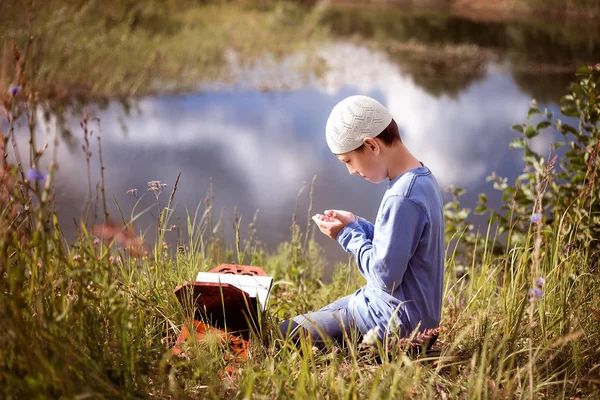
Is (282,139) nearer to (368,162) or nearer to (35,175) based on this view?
(368,162)

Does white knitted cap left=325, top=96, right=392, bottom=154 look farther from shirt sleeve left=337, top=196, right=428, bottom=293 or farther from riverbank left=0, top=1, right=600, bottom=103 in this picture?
riverbank left=0, top=1, right=600, bottom=103

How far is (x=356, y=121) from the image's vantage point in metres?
1.72

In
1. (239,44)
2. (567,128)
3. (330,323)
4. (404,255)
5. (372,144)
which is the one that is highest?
(239,44)

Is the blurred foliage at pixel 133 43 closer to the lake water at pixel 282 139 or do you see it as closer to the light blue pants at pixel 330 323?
the lake water at pixel 282 139

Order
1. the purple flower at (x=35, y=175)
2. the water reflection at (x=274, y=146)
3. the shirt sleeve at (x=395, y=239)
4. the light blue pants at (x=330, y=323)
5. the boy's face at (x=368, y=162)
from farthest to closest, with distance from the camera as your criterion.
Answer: the water reflection at (x=274, y=146) → the light blue pants at (x=330, y=323) → the boy's face at (x=368, y=162) → the shirt sleeve at (x=395, y=239) → the purple flower at (x=35, y=175)

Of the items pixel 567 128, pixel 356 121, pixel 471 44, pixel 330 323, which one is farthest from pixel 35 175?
pixel 471 44

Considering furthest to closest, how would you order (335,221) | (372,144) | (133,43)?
(133,43) → (335,221) → (372,144)

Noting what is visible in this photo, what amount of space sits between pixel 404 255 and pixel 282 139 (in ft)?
14.3

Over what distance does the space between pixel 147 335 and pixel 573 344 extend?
129 cm

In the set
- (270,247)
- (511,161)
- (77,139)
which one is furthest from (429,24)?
(270,247)

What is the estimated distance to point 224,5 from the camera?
1319cm

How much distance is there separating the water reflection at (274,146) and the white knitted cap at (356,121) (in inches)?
86.9

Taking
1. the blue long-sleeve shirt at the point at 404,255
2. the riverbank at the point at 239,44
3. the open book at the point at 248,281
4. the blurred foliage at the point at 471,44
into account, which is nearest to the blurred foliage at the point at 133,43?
the riverbank at the point at 239,44

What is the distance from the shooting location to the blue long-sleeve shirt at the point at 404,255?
A: 1.65 metres
